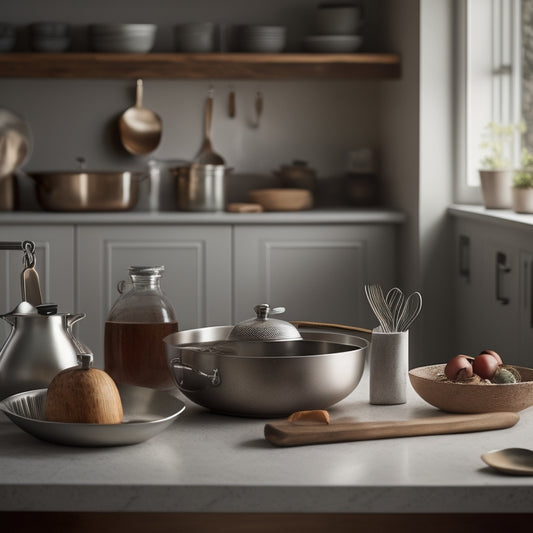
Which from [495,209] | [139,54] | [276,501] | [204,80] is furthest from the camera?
[204,80]

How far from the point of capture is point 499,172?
132 inches

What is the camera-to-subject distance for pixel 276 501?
99 cm

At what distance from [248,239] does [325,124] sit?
0.90 meters

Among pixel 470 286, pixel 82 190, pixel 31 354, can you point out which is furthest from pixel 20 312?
pixel 82 190

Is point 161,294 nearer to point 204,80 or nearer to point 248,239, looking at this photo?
point 248,239

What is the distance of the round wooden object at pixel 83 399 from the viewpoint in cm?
114

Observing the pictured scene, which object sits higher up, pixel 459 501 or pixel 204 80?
pixel 204 80

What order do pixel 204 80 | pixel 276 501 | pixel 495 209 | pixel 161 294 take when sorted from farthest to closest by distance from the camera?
1. pixel 204 80
2. pixel 495 209
3. pixel 161 294
4. pixel 276 501

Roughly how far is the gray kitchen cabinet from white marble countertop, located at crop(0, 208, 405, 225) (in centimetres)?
37

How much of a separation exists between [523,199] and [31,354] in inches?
84.5

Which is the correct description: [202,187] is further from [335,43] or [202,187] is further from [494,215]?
[494,215]

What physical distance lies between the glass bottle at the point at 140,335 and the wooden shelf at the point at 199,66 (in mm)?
2664

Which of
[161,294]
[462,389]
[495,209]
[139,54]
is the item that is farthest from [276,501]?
[139,54]

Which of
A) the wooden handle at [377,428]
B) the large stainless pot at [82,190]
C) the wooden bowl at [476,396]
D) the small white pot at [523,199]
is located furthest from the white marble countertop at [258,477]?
the large stainless pot at [82,190]
